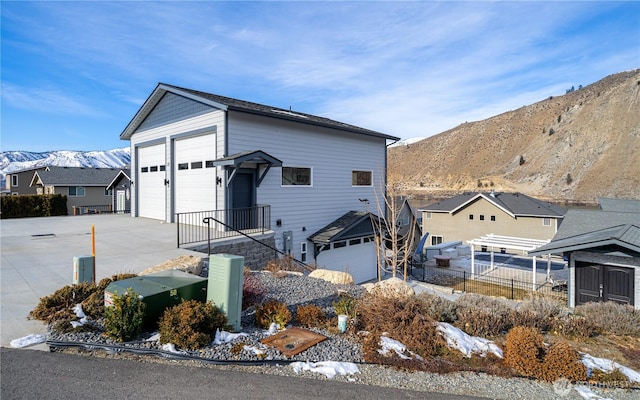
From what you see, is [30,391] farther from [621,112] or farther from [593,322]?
[621,112]

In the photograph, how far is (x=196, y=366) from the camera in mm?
3977

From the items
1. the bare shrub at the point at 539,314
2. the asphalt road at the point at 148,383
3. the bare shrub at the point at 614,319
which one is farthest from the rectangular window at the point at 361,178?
the asphalt road at the point at 148,383

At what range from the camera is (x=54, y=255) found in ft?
30.1

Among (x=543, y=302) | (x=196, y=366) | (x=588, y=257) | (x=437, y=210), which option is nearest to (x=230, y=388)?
(x=196, y=366)

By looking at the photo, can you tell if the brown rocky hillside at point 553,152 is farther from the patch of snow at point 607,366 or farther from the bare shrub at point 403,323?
the patch of snow at point 607,366

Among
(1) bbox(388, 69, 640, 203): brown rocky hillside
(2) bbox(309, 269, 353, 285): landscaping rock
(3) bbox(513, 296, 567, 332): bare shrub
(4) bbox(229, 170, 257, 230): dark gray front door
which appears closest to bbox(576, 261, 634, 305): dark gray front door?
(3) bbox(513, 296, 567, 332): bare shrub

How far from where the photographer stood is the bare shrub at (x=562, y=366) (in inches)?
160

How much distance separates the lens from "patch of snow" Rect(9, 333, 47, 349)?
14.1 ft

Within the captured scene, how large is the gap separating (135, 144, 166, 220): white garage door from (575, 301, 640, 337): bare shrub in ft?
52.0

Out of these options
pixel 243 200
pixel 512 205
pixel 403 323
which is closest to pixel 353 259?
pixel 243 200

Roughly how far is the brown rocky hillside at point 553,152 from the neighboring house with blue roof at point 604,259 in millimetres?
29877

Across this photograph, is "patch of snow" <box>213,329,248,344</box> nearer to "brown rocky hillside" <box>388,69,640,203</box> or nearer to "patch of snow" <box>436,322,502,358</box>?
"patch of snow" <box>436,322,502,358</box>

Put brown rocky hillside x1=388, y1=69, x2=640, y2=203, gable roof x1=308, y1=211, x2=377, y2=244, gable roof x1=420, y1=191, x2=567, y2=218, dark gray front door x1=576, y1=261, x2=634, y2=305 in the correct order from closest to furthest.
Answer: dark gray front door x1=576, y1=261, x2=634, y2=305 → gable roof x1=308, y1=211, x2=377, y2=244 → gable roof x1=420, y1=191, x2=567, y2=218 → brown rocky hillside x1=388, y1=69, x2=640, y2=203

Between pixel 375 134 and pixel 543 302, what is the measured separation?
12.1 metres
